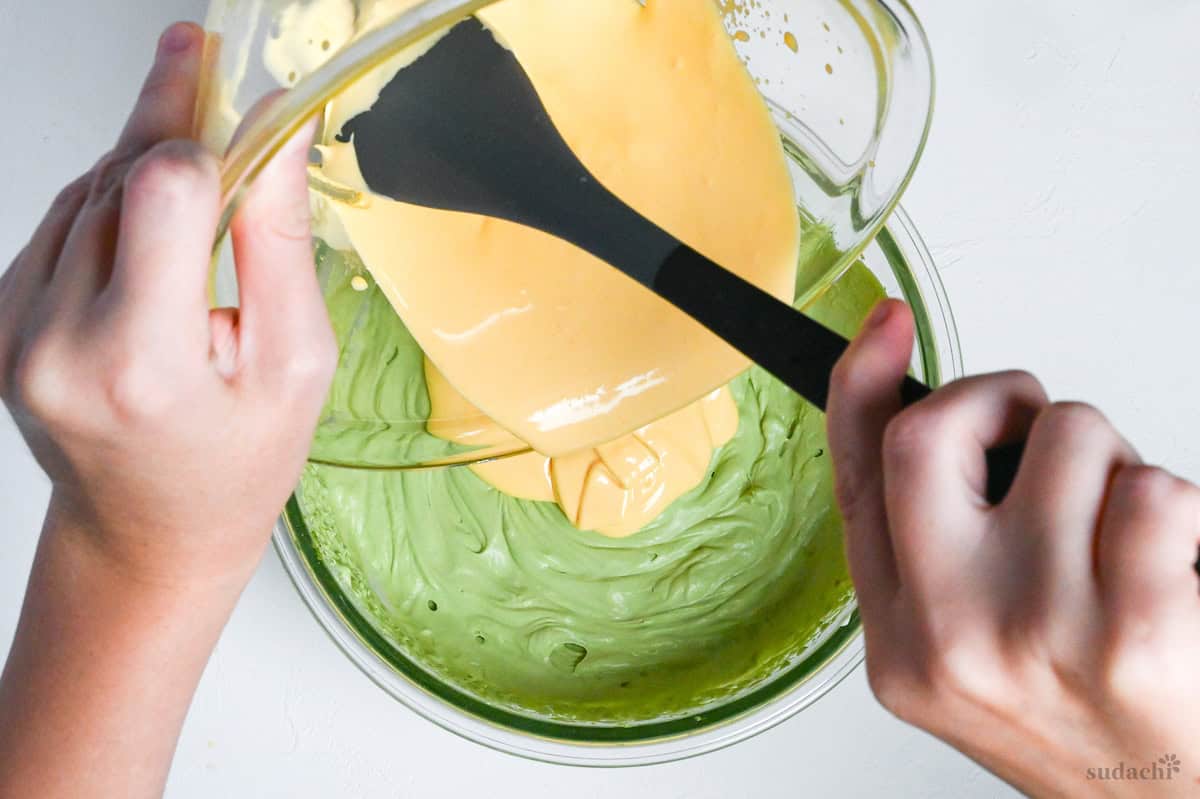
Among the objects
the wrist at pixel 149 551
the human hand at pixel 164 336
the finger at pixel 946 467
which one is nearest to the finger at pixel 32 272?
the human hand at pixel 164 336

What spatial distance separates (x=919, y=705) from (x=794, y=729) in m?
0.49

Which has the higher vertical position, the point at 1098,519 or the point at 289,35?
the point at 289,35

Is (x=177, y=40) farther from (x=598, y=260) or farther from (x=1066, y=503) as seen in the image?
(x=1066, y=503)

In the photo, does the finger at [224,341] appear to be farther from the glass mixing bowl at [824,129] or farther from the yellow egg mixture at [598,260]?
the yellow egg mixture at [598,260]

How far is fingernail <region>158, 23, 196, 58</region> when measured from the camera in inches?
19.8

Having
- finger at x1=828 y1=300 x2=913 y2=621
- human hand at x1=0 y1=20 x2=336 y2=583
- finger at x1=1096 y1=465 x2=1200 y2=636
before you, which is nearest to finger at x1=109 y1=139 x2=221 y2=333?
human hand at x1=0 y1=20 x2=336 y2=583

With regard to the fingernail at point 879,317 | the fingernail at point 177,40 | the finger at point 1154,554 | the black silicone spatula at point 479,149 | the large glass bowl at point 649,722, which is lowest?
the large glass bowl at point 649,722

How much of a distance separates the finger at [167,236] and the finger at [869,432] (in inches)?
11.4

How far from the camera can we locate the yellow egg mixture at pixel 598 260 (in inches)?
25.9

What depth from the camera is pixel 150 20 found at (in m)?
0.87

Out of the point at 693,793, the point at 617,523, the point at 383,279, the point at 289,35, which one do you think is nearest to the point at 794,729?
the point at 693,793

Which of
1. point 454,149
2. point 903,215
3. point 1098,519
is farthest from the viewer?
point 903,215

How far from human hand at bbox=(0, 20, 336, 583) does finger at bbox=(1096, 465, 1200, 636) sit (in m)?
0.39

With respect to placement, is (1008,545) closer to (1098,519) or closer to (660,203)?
(1098,519)
